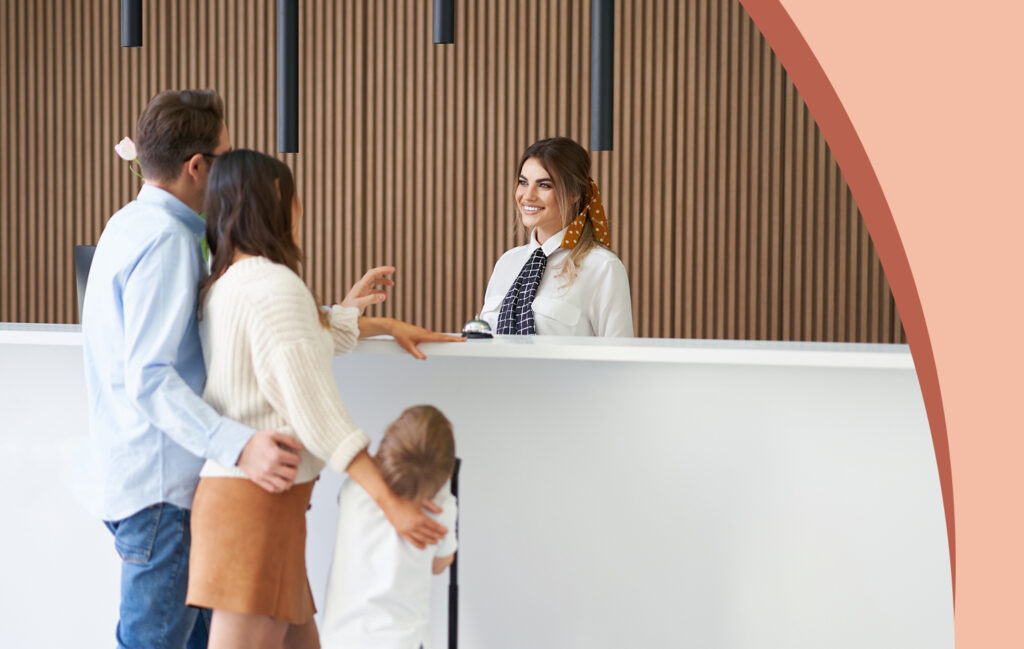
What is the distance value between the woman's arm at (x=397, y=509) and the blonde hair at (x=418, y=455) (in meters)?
0.02

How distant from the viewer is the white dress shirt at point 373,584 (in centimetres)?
181

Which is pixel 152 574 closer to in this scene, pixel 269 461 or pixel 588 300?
pixel 269 461

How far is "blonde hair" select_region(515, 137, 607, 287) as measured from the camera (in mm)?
3205

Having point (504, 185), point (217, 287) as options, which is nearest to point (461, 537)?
point (217, 287)

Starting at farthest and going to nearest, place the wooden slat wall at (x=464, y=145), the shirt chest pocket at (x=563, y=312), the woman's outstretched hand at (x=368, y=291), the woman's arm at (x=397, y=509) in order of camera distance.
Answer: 1. the wooden slat wall at (x=464, y=145)
2. the shirt chest pocket at (x=563, y=312)
3. the woman's outstretched hand at (x=368, y=291)
4. the woman's arm at (x=397, y=509)

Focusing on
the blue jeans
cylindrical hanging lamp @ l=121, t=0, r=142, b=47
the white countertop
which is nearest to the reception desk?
the white countertop

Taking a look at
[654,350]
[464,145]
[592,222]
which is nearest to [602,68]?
[654,350]

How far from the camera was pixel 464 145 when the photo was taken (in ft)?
20.1

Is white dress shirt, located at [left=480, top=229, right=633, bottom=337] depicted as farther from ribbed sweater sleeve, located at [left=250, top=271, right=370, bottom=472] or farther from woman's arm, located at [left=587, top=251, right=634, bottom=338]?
ribbed sweater sleeve, located at [left=250, top=271, right=370, bottom=472]

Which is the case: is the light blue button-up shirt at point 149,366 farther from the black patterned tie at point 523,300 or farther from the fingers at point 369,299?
the black patterned tie at point 523,300

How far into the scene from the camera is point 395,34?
6148 millimetres

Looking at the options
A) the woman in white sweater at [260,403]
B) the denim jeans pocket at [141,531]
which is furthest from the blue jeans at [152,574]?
the woman in white sweater at [260,403]

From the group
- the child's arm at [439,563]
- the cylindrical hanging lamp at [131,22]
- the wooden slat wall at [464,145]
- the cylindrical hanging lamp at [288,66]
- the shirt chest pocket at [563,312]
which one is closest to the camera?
the child's arm at [439,563]

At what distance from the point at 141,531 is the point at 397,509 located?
567 mm
